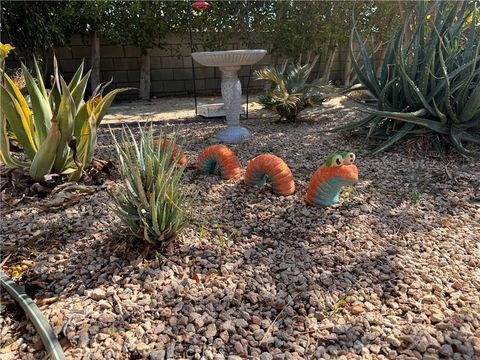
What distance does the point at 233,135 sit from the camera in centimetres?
406

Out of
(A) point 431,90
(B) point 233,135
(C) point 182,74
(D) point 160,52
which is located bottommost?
(B) point 233,135

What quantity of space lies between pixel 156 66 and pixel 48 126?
22.5 ft

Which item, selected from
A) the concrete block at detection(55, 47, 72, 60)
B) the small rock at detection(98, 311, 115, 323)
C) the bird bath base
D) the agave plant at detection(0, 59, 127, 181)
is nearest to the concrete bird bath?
the bird bath base

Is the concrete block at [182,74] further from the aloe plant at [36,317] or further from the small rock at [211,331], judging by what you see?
the small rock at [211,331]

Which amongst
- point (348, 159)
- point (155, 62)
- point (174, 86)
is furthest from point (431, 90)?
point (155, 62)

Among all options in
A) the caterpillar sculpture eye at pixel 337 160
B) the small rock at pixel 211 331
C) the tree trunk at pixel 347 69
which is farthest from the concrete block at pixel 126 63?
the small rock at pixel 211 331

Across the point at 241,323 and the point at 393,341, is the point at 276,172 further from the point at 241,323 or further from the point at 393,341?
the point at 393,341

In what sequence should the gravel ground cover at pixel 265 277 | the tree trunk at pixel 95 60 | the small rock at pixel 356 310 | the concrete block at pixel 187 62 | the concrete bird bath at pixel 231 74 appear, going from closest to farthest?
the gravel ground cover at pixel 265 277 < the small rock at pixel 356 310 < the concrete bird bath at pixel 231 74 < the tree trunk at pixel 95 60 < the concrete block at pixel 187 62

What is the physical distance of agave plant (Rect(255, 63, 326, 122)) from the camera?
473cm

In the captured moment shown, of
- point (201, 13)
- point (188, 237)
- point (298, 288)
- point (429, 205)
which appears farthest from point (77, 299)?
point (201, 13)

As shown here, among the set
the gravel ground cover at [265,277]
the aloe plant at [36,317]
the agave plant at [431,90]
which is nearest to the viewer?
the aloe plant at [36,317]

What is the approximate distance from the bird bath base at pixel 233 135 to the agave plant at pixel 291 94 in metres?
0.87

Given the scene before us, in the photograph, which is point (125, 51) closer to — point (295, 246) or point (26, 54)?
point (26, 54)

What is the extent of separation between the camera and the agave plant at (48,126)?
233cm
